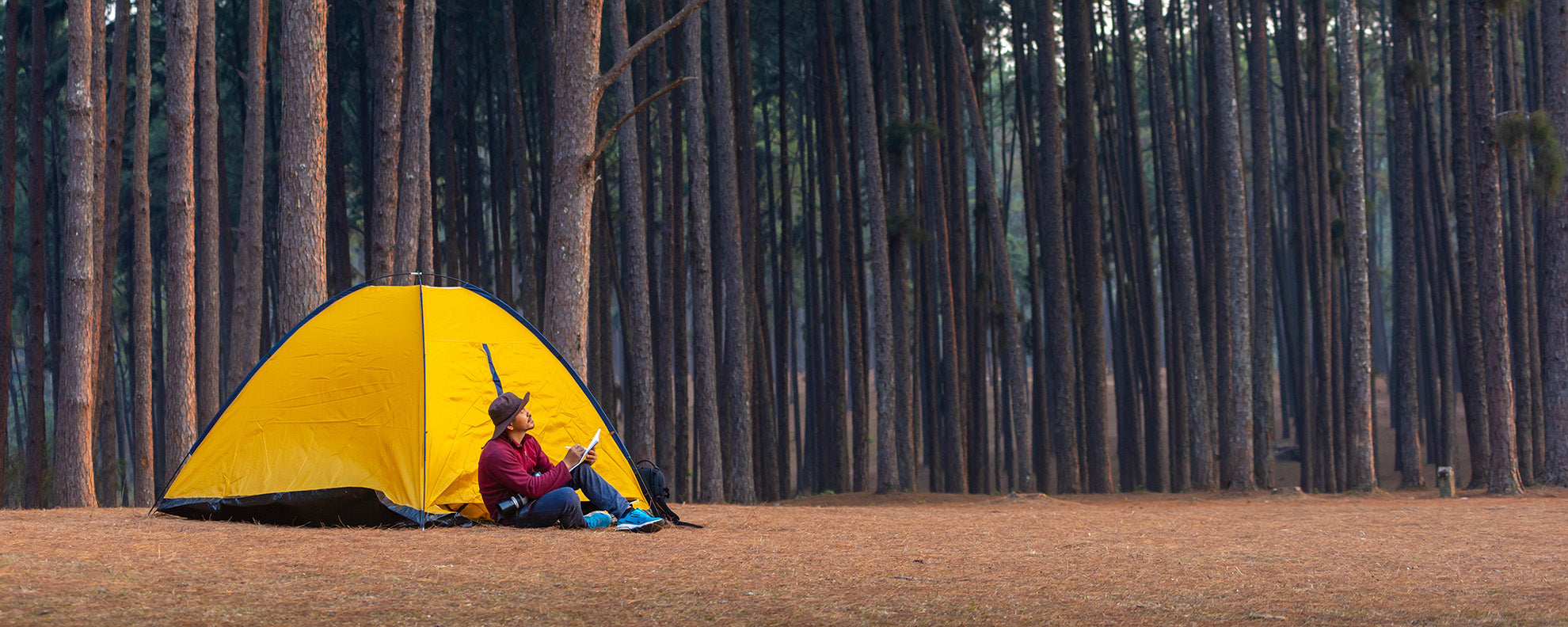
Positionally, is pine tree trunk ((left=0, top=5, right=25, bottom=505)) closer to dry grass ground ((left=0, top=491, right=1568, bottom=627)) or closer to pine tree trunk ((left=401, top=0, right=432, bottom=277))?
pine tree trunk ((left=401, top=0, right=432, bottom=277))

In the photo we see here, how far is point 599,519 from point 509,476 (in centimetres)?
68

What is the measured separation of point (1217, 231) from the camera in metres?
20.3

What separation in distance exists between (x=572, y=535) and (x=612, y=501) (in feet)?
2.42

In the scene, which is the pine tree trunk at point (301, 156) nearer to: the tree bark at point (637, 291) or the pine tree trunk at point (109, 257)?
the tree bark at point (637, 291)

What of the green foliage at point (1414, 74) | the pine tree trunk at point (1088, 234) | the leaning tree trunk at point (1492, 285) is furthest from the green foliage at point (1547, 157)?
the pine tree trunk at point (1088, 234)

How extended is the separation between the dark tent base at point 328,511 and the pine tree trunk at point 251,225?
704cm

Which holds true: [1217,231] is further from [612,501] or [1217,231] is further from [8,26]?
[8,26]

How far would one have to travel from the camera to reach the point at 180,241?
13.8 m

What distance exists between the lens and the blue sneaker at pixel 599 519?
8.22m

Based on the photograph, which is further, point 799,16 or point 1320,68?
point 799,16

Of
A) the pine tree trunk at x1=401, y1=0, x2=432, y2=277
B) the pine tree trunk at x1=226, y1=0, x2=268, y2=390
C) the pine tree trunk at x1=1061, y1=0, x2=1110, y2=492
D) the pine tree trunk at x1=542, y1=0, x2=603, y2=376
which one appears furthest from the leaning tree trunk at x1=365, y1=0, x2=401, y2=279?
the pine tree trunk at x1=1061, y1=0, x2=1110, y2=492

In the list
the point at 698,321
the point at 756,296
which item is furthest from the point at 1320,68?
the point at 698,321

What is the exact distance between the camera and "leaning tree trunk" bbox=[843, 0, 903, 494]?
61.5 ft

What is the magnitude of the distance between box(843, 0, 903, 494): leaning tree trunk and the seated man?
1071 cm
